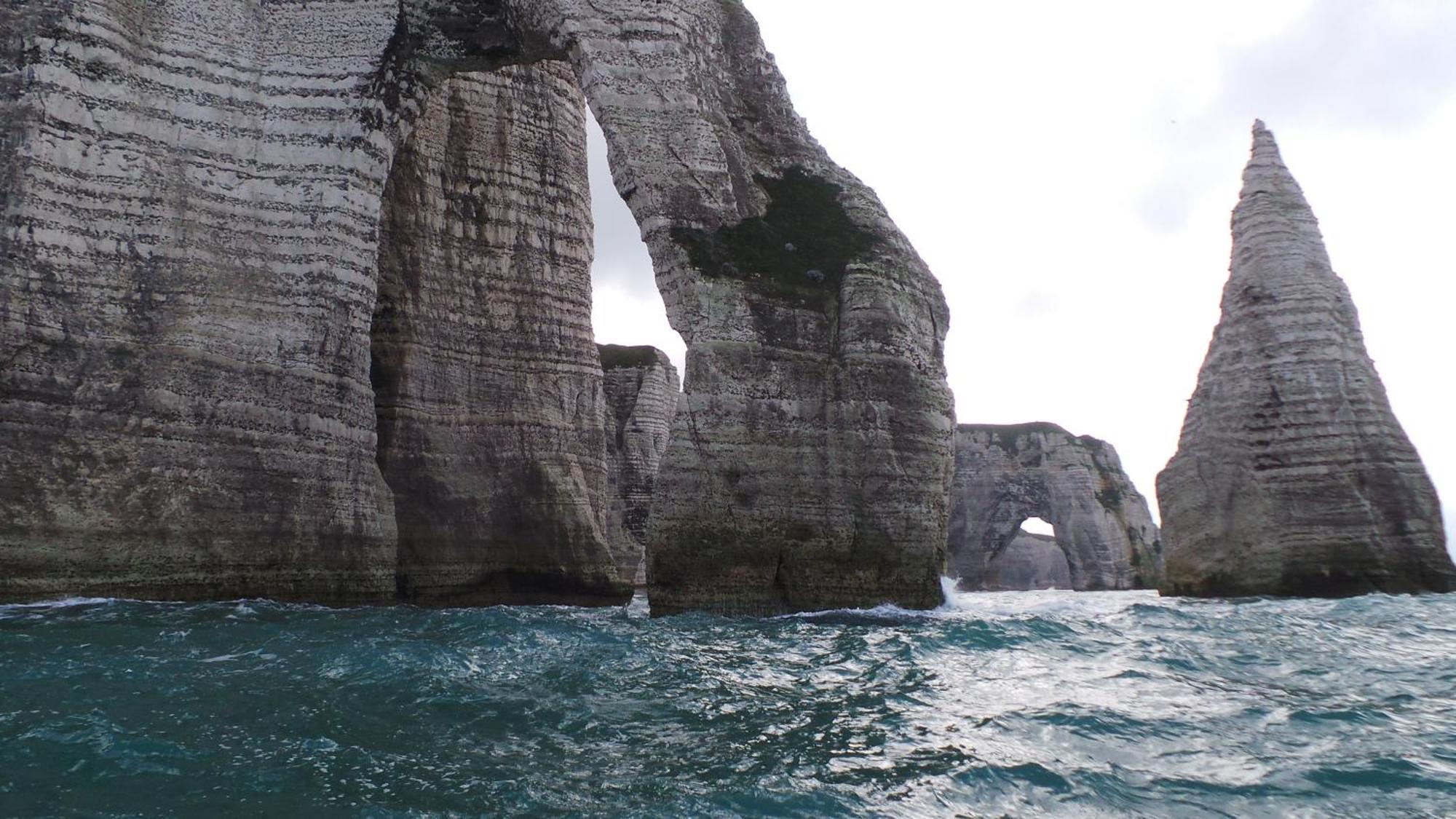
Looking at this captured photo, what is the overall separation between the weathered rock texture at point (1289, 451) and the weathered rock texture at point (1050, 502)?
61.5 ft

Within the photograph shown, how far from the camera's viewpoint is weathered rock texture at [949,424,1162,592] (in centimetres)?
3666

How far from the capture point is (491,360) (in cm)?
1310

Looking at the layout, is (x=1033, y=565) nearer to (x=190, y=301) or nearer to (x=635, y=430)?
(x=635, y=430)

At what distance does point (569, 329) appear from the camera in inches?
552

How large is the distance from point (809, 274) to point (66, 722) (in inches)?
316

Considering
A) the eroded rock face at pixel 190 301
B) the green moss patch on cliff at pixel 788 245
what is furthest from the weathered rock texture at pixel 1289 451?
the eroded rock face at pixel 190 301

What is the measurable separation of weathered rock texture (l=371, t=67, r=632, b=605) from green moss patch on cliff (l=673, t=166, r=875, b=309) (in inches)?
154

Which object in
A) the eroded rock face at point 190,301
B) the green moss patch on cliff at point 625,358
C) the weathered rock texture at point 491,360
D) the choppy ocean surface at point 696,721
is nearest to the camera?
the choppy ocean surface at point 696,721

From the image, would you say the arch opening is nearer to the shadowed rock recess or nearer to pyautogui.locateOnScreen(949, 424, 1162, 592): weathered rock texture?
pyautogui.locateOnScreen(949, 424, 1162, 592): weathered rock texture

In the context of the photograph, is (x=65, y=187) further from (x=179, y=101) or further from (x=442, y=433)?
(x=442, y=433)

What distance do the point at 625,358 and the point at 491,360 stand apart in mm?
17189

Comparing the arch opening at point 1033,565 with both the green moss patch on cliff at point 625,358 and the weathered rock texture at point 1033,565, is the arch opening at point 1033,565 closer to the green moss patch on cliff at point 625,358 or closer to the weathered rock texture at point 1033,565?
the weathered rock texture at point 1033,565

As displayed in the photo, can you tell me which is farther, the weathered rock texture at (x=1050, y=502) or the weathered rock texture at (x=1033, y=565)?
the weathered rock texture at (x=1033, y=565)

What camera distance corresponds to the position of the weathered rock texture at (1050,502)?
36.7 metres
